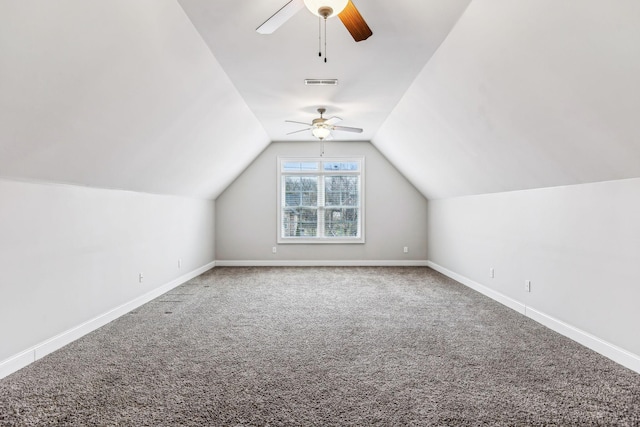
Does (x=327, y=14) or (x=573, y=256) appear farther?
(x=573, y=256)

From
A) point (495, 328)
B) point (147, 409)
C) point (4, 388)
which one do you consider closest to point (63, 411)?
point (147, 409)

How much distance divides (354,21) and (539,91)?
1460 millimetres

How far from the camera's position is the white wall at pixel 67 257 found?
8.25ft

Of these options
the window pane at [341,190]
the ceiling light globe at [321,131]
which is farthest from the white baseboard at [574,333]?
the window pane at [341,190]

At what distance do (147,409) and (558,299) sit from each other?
3507 millimetres

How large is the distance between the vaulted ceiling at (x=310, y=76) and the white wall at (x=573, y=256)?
21cm

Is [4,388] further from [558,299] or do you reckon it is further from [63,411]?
[558,299]

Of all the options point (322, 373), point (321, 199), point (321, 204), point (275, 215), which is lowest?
point (322, 373)

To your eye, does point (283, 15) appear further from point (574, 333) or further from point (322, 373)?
point (574, 333)

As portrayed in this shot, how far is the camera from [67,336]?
302 centimetres

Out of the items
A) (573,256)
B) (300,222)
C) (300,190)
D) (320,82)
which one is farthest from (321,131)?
(573,256)

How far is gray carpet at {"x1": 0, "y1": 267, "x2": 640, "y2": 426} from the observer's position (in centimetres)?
197

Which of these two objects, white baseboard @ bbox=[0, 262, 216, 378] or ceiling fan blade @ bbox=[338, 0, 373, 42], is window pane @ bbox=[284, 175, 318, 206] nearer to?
white baseboard @ bbox=[0, 262, 216, 378]

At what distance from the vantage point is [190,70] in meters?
3.09
